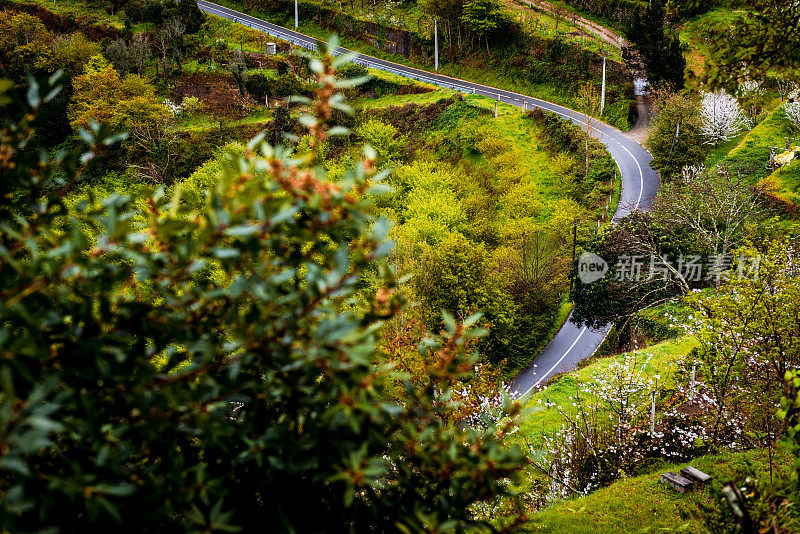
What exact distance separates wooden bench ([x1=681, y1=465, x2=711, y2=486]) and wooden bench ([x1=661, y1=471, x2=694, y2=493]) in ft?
0.28

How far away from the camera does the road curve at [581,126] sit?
90.3ft

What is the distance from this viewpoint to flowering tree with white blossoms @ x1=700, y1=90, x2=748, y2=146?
108 ft

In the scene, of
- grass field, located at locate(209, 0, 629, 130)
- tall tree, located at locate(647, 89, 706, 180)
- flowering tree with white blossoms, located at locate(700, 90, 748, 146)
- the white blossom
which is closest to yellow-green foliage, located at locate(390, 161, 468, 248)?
tall tree, located at locate(647, 89, 706, 180)

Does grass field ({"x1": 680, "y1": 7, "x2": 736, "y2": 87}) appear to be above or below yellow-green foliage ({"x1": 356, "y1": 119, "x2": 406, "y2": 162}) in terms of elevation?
above

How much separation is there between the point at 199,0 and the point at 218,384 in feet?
253

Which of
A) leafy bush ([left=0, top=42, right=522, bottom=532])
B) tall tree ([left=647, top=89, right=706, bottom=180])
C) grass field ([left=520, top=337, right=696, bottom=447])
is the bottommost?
grass field ([left=520, top=337, right=696, bottom=447])

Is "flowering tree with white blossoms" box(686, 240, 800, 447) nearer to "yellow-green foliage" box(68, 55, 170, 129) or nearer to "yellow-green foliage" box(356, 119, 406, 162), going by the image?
"yellow-green foliage" box(356, 119, 406, 162)

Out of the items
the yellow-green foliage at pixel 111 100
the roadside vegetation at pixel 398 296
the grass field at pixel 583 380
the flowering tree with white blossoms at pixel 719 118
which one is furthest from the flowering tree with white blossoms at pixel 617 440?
the yellow-green foliage at pixel 111 100

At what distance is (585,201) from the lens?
111 ft

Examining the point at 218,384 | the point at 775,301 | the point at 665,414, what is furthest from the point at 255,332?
the point at 665,414

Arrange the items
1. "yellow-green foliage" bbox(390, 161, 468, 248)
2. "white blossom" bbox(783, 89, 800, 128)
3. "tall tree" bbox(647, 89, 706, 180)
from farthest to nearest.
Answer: "tall tree" bbox(647, 89, 706, 180), "yellow-green foliage" bbox(390, 161, 468, 248), "white blossom" bbox(783, 89, 800, 128)

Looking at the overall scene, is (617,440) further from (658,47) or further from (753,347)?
(658,47)

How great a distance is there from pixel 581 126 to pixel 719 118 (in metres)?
9.54

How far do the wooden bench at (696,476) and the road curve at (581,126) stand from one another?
144 inches
